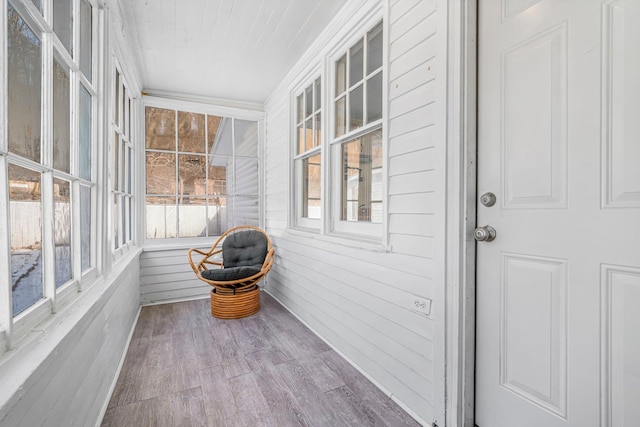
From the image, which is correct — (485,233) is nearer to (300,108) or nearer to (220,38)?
(300,108)

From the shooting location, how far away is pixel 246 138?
4.08m

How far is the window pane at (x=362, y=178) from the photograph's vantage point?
6.66 ft

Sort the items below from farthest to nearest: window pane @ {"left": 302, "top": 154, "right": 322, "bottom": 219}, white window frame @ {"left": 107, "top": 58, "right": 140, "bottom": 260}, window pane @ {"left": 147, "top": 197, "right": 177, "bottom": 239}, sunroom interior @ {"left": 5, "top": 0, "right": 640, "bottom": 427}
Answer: window pane @ {"left": 147, "top": 197, "right": 177, "bottom": 239} → window pane @ {"left": 302, "top": 154, "right": 322, "bottom": 219} → white window frame @ {"left": 107, "top": 58, "right": 140, "bottom": 260} → sunroom interior @ {"left": 5, "top": 0, "right": 640, "bottom": 427}

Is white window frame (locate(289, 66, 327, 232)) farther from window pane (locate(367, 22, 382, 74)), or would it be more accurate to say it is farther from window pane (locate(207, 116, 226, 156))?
window pane (locate(207, 116, 226, 156))

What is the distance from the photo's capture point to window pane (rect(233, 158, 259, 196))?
402 cm

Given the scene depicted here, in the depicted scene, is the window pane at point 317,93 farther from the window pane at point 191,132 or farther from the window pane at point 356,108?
the window pane at point 191,132

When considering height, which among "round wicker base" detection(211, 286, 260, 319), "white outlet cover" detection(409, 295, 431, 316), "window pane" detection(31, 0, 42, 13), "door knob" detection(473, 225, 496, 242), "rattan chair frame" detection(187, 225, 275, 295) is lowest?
"round wicker base" detection(211, 286, 260, 319)

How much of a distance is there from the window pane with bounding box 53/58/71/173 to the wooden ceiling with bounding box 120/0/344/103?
125cm

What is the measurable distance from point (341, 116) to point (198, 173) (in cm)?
230

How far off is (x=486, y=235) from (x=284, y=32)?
2.25 metres

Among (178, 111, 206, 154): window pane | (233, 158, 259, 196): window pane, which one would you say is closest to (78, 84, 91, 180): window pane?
(178, 111, 206, 154): window pane

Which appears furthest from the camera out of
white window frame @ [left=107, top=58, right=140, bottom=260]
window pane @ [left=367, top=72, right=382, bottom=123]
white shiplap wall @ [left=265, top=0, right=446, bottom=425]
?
white window frame @ [left=107, top=58, right=140, bottom=260]

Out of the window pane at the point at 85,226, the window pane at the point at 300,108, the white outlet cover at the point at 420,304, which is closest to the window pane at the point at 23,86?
the window pane at the point at 85,226

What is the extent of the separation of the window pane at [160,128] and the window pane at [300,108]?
168cm
